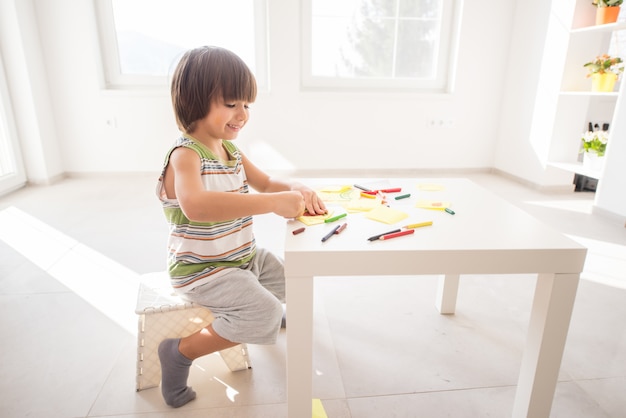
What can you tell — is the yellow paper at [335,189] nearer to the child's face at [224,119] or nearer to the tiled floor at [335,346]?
the child's face at [224,119]

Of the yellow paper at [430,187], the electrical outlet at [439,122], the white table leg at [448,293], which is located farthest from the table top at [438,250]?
the electrical outlet at [439,122]

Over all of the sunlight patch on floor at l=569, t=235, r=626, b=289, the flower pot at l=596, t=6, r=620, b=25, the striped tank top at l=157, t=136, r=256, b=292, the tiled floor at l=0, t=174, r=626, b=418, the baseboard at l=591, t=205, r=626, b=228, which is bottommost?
the tiled floor at l=0, t=174, r=626, b=418

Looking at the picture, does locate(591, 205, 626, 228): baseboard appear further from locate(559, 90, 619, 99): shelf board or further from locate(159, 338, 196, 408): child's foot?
locate(159, 338, 196, 408): child's foot

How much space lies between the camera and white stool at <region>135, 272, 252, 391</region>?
36.5 inches

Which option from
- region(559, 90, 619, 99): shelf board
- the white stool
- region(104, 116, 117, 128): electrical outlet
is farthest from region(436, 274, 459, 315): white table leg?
region(104, 116, 117, 128): electrical outlet

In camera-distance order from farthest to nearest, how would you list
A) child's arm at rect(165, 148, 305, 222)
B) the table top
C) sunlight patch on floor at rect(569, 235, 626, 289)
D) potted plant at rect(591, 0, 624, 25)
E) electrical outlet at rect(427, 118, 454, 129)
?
electrical outlet at rect(427, 118, 454, 129)
potted plant at rect(591, 0, 624, 25)
sunlight patch on floor at rect(569, 235, 626, 289)
child's arm at rect(165, 148, 305, 222)
the table top

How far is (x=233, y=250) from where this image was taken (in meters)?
0.97

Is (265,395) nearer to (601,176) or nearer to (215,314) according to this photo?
(215,314)

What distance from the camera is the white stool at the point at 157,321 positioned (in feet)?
3.05

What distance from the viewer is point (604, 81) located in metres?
2.48

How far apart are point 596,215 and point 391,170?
152cm

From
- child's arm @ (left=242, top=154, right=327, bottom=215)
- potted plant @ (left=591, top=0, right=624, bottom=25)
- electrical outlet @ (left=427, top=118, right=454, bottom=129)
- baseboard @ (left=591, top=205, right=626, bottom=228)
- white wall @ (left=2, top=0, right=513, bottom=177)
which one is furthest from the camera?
electrical outlet @ (left=427, top=118, right=454, bottom=129)

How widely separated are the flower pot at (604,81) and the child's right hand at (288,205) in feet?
8.46

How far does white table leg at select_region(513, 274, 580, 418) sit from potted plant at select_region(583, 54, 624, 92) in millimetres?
2370
